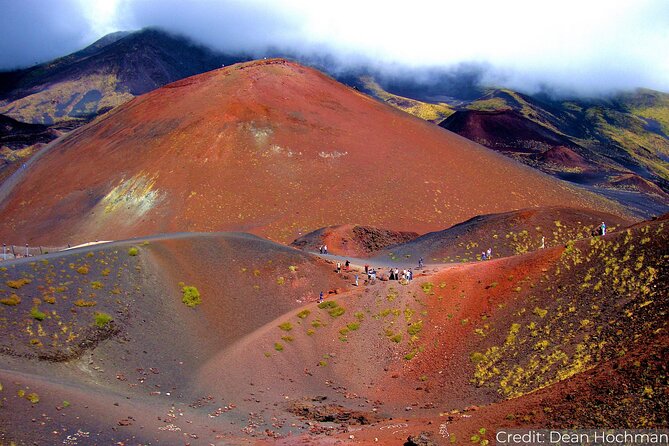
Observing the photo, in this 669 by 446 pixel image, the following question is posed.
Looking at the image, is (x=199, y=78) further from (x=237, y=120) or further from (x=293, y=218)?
(x=293, y=218)

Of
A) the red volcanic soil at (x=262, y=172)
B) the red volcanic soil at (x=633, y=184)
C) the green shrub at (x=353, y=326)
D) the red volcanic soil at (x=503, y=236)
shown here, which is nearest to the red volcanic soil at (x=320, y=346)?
the green shrub at (x=353, y=326)

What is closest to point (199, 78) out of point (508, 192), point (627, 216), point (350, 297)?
point (508, 192)

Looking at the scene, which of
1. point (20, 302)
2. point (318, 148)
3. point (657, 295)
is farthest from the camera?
point (318, 148)

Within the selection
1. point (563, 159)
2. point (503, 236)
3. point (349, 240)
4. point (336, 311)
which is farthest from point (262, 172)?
point (563, 159)

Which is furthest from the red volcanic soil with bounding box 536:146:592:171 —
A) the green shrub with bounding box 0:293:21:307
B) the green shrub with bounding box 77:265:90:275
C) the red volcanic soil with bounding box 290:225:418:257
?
the green shrub with bounding box 0:293:21:307

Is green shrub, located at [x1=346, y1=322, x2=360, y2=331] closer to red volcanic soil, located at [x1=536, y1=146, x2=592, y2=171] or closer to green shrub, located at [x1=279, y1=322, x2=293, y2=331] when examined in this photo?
green shrub, located at [x1=279, y1=322, x2=293, y2=331]

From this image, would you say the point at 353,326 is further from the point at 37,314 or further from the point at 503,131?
the point at 503,131

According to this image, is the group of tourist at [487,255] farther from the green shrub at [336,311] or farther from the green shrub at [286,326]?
the green shrub at [286,326]
